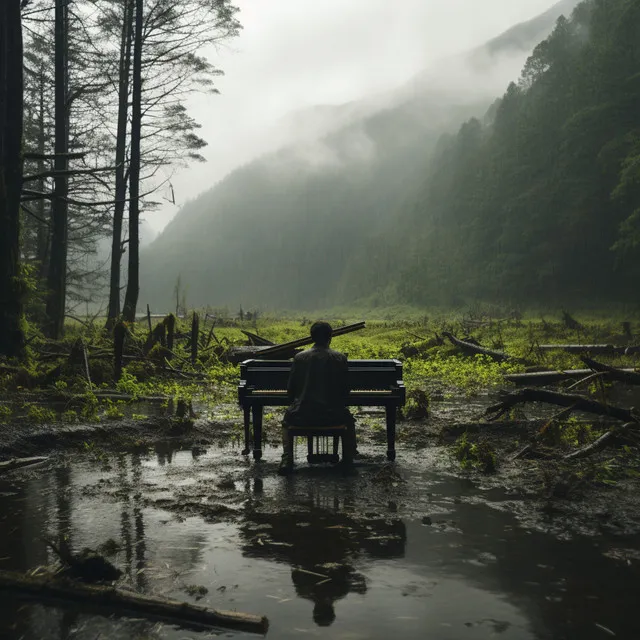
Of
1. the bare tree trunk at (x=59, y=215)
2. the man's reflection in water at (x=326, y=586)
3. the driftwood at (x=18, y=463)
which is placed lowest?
the driftwood at (x=18, y=463)

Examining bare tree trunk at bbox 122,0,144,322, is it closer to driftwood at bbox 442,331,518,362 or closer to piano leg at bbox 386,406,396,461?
driftwood at bbox 442,331,518,362

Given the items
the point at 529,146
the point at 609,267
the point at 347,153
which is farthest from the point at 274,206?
the point at 609,267

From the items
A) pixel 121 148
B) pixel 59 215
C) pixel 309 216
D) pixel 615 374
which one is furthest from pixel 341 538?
pixel 309 216

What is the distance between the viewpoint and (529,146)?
67.8 m

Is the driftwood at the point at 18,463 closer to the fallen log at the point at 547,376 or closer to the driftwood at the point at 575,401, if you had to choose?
the driftwood at the point at 575,401

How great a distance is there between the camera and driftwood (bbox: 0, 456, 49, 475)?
7.36 m

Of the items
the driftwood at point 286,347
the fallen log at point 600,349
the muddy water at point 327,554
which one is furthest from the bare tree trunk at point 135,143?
the muddy water at point 327,554

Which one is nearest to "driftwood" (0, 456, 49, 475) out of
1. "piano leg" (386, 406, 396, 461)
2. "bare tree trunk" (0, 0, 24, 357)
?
"piano leg" (386, 406, 396, 461)

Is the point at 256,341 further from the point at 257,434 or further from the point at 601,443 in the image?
the point at 601,443

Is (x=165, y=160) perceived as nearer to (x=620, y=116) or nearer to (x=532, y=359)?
(x=532, y=359)

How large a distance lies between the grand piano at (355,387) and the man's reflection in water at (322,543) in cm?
174

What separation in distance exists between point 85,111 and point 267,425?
66.3 ft

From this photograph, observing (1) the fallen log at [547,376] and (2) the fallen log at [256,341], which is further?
(2) the fallen log at [256,341]

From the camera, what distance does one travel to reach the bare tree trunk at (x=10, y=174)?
13922 millimetres
